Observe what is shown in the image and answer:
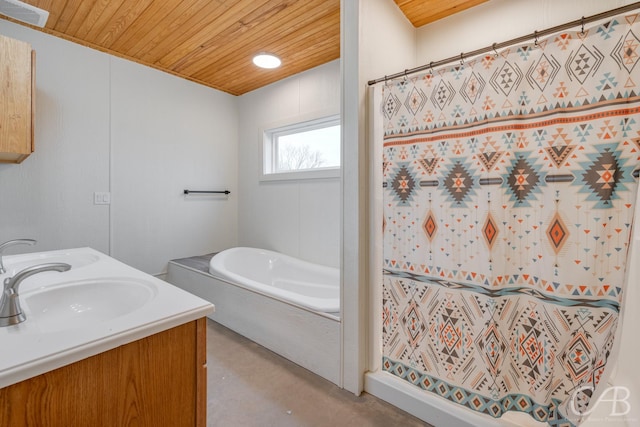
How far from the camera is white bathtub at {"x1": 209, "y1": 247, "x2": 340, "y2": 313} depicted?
238 centimetres

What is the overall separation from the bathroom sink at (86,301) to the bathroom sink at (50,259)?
547 millimetres

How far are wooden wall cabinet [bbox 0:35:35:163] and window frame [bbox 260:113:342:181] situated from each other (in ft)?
6.22

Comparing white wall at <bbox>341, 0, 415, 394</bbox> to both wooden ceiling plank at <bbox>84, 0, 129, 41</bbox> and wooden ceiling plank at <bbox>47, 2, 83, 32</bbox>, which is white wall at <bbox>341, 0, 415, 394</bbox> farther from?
wooden ceiling plank at <bbox>47, 2, 83, 32</bbox>

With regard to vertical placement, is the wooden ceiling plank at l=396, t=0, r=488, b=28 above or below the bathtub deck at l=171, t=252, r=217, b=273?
above

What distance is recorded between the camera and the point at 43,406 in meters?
0.63

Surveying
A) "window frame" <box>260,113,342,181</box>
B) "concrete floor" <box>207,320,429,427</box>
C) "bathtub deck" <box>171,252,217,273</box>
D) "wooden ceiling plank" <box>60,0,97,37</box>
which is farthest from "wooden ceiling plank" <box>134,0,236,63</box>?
"concrete floor" <box>207,320,429,427</box>

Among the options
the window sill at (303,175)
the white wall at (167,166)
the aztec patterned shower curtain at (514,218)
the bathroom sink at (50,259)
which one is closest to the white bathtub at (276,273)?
the white wall at (167,166)

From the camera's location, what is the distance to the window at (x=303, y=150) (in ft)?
9.09

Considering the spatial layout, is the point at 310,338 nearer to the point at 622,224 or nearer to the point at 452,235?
the point at 452,235

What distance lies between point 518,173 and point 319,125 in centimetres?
206

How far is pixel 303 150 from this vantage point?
3045mm

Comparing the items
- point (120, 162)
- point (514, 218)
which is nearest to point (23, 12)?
point (120, 162)

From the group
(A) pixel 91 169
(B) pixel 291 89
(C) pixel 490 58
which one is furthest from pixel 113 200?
(C) pixel 490 58

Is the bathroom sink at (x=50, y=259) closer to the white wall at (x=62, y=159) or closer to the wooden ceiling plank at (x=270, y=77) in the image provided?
the white wall at (x=62, y=159)
